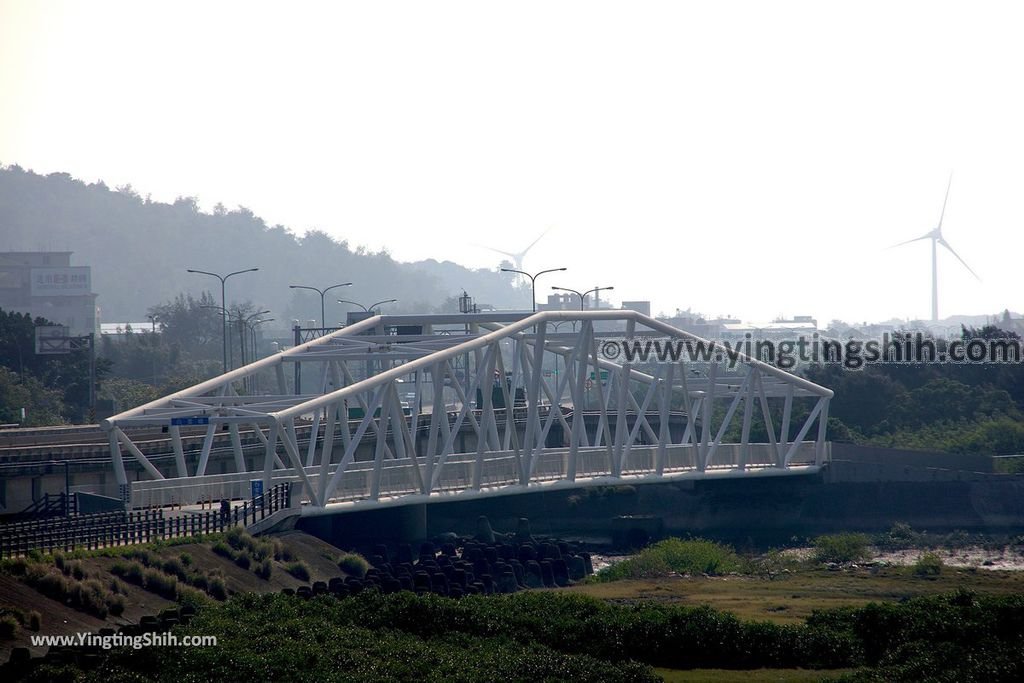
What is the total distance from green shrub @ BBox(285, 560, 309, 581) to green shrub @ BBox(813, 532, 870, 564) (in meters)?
28.2

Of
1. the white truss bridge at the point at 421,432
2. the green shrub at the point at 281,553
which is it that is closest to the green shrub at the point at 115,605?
the green shrub at the point at 281,553

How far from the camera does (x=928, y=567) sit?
61906 mm

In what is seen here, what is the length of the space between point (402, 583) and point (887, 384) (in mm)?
69236

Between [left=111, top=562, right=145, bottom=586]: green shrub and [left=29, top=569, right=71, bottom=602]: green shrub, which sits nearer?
[left=29, top=569, right=71, bottom=602]: green shrub

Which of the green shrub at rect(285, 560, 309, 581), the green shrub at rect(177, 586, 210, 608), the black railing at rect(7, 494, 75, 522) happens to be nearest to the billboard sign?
the black railing at rect(7, 494, 75, 522)

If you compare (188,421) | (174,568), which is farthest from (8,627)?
(188,421)

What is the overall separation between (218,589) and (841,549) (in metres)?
35.2

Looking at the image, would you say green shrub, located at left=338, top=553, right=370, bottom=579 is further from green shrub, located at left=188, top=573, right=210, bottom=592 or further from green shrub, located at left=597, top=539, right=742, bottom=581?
green shrub, located at left=597, top=539, right=742, bottom=581

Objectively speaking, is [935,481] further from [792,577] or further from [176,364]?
[176,364]

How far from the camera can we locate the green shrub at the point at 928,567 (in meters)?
61.0

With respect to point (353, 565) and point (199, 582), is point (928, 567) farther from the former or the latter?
point (199, 582)

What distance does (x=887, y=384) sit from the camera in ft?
361

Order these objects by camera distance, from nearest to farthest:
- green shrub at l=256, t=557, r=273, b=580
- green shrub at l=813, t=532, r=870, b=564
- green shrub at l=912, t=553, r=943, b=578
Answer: green shrub at l=256, t=557, r=273, b=580
green shrub at l=912, t=553, r=943, b=578
green shrub at l=813, t=532, r=870, b=564

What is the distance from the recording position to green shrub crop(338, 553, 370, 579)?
54.7m
